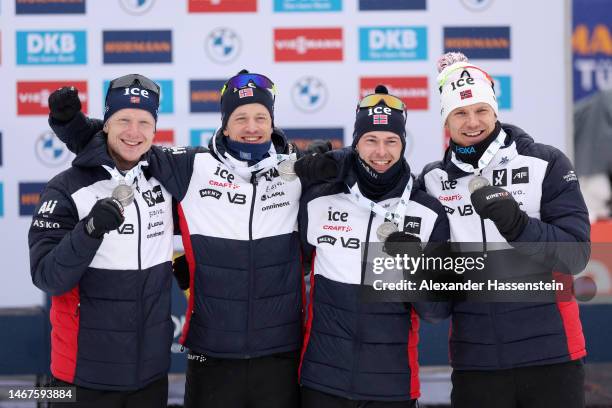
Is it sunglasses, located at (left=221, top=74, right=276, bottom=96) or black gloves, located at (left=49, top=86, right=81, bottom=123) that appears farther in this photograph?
sunglasses, located at (left=221, top=74, right=276, bottom=96)

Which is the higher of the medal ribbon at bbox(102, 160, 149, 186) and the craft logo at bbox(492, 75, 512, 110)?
the craft logo at bbox(492, 75, 512, 110)

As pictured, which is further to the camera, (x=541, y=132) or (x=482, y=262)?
(x=541, y=132)

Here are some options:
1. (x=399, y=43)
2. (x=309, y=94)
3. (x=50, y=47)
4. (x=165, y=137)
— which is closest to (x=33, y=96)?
(x=50, y=47)

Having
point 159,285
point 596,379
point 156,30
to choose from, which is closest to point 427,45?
point 156,30

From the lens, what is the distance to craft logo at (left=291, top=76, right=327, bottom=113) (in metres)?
5.48

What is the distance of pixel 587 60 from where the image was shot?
7.62 meters

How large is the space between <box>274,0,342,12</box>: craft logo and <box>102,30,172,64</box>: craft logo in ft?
2.60

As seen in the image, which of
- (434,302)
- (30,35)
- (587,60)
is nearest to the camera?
(434,302)

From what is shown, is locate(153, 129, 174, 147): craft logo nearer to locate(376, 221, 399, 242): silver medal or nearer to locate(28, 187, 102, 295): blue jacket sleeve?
locate(28, 187, 102, 295): blue jacket sleeve

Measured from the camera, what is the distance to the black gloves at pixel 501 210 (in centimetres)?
286

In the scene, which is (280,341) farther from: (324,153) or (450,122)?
(450,122)

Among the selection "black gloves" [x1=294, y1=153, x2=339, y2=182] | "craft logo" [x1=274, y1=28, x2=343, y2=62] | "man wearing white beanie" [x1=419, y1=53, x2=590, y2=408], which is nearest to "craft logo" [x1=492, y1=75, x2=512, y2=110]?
"craft logo" [x1=274, y1=28, x2=343, y2=62]

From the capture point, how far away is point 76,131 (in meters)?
3.32

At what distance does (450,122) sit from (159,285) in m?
1.40
